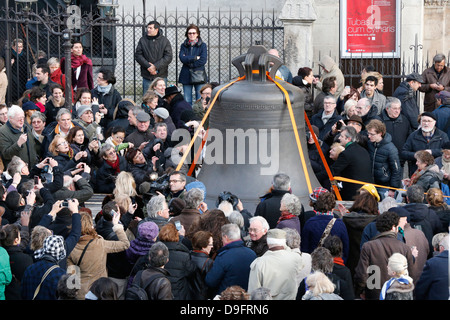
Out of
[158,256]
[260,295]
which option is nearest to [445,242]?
[260,295]

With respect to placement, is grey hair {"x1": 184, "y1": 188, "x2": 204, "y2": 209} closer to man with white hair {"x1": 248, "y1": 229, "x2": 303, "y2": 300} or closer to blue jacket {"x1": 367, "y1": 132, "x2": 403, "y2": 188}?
man with white hair {"x1": 248, "y1": 229, "x2": 303, "y2": 300}

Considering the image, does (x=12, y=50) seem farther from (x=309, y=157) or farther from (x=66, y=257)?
(x=66, y=257)

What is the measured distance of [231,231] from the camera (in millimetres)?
9594

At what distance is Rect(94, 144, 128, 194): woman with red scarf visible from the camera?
13016mm

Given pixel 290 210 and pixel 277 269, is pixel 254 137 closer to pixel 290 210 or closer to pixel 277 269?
pixel 290 210

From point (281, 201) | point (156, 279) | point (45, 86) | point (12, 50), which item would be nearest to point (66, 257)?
point (156, 279)

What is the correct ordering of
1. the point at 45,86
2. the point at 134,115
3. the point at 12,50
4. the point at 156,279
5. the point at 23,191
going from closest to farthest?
1. the point at 156,279
2. the point at 23,191
3. the point at 134,115
4. the point at 45,86
5. the point at 12,50

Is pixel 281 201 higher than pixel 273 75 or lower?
lower

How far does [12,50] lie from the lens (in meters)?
18.8

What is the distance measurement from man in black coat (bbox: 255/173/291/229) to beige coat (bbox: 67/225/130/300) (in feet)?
5.35

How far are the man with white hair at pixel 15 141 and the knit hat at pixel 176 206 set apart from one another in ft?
11.7

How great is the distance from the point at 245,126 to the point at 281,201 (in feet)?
4.07

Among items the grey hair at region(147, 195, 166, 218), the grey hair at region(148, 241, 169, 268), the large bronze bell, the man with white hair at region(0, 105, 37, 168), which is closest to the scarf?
the man with white hair at region(0, 105, 37, 168)

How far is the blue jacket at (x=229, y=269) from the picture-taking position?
30.9ft
